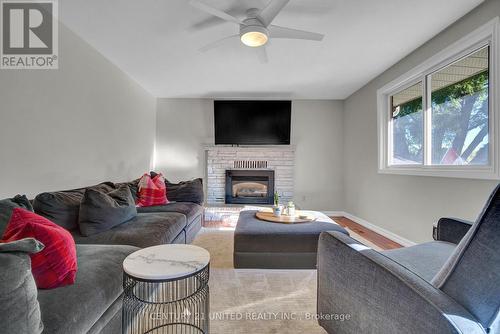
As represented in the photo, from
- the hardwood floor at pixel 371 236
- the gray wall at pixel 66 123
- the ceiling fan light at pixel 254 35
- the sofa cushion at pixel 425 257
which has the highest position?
the ceiling fan light at pixel 254 35

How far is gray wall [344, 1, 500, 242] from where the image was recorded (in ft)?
7.15

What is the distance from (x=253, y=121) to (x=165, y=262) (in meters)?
3.93

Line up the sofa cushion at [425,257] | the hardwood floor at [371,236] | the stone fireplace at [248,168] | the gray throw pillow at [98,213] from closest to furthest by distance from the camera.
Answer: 1. the sofa cushion at [425,257]
2. the gray throw pillow at [98,213]
3. the hardwood floor at [371,236]
4. the stone fireplace at [248,168]

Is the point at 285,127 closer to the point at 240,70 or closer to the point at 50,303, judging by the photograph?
the point at 240,70

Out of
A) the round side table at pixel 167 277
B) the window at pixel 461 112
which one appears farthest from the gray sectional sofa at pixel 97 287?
the window at pixel 461 112

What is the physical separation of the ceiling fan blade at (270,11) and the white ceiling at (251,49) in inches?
7.3

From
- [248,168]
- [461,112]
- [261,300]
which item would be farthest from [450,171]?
[248,168]

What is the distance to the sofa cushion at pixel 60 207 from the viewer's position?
1.73m

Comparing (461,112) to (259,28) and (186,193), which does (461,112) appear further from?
(186,193)

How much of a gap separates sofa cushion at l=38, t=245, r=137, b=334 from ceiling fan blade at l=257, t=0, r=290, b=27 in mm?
2149

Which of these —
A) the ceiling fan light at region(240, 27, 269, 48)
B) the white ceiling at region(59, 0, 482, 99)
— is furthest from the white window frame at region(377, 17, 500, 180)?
the ceiling fan light at region(240, 27, 269, 48)

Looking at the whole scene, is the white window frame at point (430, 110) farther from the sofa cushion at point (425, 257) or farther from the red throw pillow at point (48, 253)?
the red throw pillow at point (48, 253)

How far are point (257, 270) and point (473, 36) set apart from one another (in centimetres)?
302

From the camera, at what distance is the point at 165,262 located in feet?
3.77
